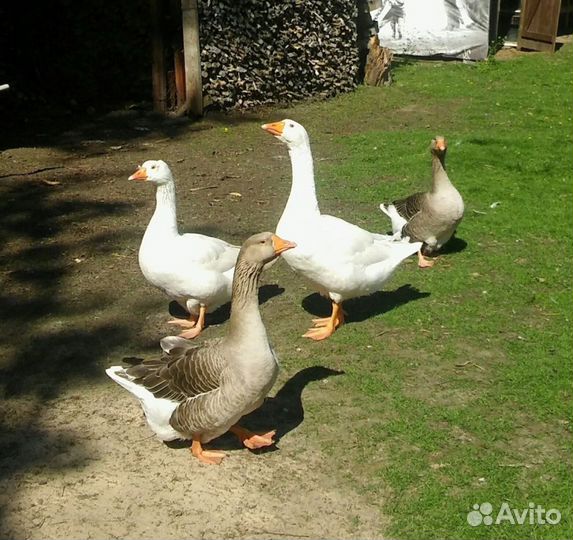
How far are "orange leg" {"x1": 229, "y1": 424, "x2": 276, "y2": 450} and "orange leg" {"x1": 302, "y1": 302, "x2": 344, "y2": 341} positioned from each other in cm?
140

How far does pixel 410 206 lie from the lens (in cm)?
750

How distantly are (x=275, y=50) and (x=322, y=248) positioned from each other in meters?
8.38

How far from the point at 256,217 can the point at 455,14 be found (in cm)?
1118

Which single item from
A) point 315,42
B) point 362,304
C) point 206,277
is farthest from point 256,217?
point 315,42

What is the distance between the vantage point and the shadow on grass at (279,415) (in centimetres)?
481

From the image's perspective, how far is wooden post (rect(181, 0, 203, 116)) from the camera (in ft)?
39.4

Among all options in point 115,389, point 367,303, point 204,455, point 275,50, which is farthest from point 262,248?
point 275,50

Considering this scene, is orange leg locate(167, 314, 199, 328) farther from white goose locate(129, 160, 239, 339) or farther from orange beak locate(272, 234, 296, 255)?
orange beak locate(272, 234, 296, 255)

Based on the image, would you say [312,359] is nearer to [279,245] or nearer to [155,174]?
[279,245]

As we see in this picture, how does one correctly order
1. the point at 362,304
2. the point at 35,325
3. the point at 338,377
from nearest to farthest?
the point at 338,377 < the point at 35,325 < the point at 362,304

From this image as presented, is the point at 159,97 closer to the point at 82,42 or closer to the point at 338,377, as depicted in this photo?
the point at 82,42

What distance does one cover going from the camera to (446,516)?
163 inches

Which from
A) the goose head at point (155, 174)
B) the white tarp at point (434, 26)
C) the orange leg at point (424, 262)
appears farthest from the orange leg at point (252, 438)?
the white tarp at point (434, 26)

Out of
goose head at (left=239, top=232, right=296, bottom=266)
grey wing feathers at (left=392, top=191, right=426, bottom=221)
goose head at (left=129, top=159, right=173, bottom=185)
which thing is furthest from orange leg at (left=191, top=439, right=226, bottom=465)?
grey wing feathers at (left=392, top=191, right=426, bottom=221)
